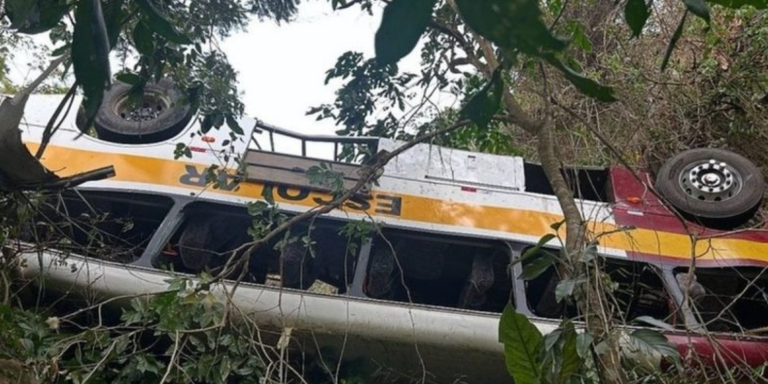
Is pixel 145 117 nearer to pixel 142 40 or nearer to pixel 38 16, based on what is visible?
pixel 142 40

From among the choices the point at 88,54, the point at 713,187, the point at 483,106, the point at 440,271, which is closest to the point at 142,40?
the point at 88,54

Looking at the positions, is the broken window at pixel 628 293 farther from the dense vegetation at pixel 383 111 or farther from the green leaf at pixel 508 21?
the green leaf at pixel 508 21

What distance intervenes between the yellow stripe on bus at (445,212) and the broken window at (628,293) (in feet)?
0.41

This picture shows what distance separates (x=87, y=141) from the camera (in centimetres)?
430

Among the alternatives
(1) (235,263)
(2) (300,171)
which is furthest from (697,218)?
(1) (235,263)

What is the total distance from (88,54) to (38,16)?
1.69 feet

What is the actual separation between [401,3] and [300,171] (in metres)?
3.54

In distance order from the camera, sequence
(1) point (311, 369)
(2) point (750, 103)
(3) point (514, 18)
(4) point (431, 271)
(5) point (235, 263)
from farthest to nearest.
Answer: (2) point (750, 103), (4) point (431, 271), (1) point (311, 369), (5) point (235, 263), (3) point (514, 18)

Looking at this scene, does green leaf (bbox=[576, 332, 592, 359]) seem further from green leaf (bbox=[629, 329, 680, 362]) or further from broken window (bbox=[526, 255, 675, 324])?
broken window (bbox=[526, 255, 675, 324])

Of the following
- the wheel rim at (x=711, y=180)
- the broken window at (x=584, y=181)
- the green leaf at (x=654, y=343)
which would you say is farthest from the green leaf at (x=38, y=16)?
the wheel rim at (x=711, y=180)

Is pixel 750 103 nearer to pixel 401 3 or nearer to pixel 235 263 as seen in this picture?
pixel 235 263

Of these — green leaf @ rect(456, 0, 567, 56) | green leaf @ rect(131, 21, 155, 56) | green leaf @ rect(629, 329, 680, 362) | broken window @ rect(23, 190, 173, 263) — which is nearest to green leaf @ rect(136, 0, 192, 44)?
green leaf @ rect(131, 21, 155, 56)

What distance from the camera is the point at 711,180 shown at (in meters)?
4.69

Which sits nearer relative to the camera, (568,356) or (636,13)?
(636,13)
